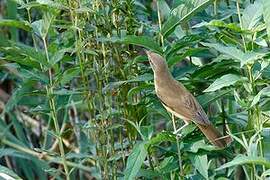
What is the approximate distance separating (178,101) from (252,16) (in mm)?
298

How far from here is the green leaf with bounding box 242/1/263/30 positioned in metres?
1.94

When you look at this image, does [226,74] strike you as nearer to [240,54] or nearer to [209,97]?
[209,97]

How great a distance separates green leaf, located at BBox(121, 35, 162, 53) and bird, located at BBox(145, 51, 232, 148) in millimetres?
45

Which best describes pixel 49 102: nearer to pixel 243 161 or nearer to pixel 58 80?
pixel 58 80

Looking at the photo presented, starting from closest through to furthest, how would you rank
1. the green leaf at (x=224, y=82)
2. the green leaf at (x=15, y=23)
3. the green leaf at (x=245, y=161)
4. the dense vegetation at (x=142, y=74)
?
the green leaf at (x=245, y=161) → the green leaf at (x=224, y=82) → the dense vegetation at (x=142, y=74) → the green leaf at (x=15, y=23)

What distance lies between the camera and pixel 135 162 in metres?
1.98

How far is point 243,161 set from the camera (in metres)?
1.77

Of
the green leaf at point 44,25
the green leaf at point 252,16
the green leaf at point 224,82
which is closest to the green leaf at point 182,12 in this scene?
the green leaf at point 252,16

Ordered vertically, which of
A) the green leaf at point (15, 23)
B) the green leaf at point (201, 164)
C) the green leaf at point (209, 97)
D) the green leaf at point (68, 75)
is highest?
the green leaf at point (15, 23)

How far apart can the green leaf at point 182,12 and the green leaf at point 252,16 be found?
11cm

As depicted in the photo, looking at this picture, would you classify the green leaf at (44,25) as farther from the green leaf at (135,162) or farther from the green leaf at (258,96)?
the green leaf at (258,96)

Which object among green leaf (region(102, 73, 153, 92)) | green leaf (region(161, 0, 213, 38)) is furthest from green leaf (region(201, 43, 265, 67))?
green leaf (region(102, 73, 153, 92))

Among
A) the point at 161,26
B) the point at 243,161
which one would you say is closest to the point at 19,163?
the point at 161,26

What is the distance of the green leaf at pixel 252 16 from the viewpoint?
6.35ft
